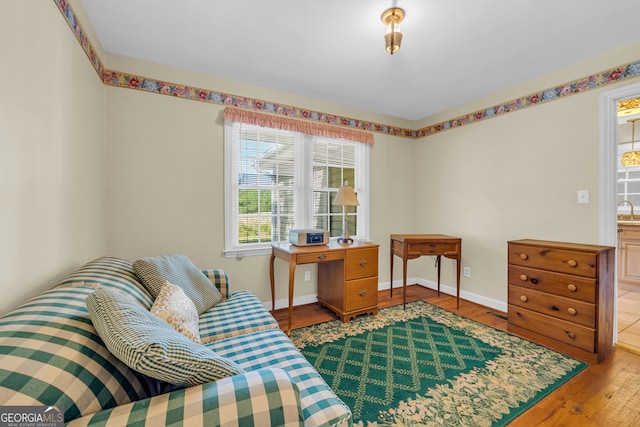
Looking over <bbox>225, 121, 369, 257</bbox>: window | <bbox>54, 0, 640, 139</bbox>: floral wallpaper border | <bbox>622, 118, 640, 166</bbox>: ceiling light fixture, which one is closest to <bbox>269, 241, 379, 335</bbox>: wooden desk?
<bbox>225, 121, 369, 257</bbox>: window

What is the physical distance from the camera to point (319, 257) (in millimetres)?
2498

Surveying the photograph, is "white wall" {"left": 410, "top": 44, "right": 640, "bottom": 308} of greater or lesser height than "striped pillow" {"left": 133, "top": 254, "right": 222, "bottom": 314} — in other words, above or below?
above

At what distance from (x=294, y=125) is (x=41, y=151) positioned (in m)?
2.09

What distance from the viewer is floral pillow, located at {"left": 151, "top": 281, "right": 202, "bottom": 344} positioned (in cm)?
122

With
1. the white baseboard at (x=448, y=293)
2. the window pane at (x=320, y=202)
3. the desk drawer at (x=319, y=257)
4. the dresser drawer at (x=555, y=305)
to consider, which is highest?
the window pane at (x=320, y=202)

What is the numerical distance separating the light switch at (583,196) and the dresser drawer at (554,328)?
1.05 meters

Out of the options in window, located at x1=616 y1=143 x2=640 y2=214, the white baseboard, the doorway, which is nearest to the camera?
the doorway

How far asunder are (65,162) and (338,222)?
101 inches

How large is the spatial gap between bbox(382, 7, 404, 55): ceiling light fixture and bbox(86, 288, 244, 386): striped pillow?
5.96 ft

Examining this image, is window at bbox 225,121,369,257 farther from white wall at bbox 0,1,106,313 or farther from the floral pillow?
the floral pillow

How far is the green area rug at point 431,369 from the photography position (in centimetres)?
151

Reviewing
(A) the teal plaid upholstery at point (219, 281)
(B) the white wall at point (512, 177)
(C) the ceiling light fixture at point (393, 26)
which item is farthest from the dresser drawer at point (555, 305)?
(A) the teal plaid upholstery at point (219, 281)

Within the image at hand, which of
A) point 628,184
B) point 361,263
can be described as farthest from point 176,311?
Answer: point 628,184

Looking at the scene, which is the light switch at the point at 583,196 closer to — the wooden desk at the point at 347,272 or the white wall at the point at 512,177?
the white wall at the point at 512,177
